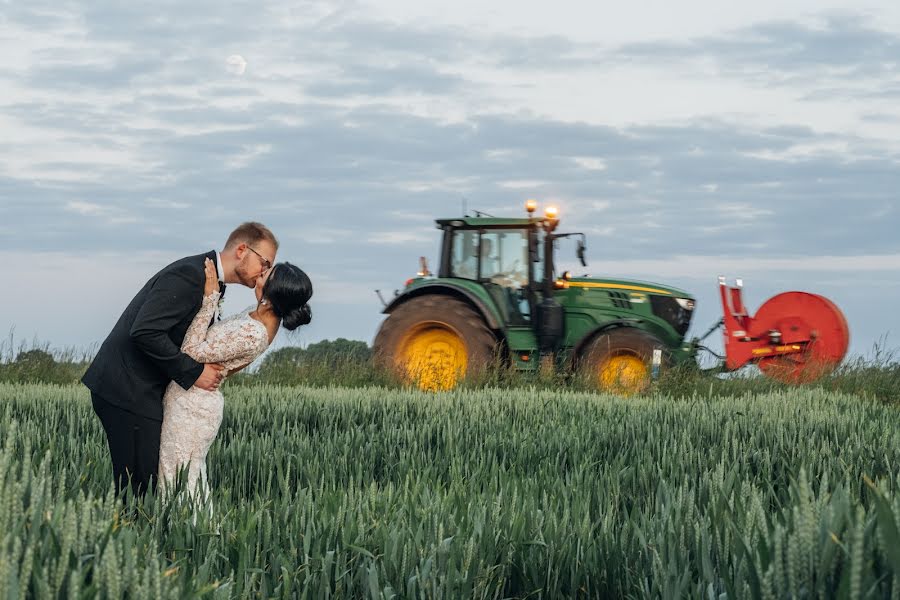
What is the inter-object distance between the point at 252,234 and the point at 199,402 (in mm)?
803

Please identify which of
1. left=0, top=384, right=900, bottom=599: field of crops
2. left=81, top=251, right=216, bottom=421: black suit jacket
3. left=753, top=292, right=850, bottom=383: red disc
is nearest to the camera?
left=0, top=384, right=900, bottom=599: field of crops

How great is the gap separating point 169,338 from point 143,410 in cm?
36

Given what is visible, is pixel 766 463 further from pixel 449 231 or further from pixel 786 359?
pixel 786 359

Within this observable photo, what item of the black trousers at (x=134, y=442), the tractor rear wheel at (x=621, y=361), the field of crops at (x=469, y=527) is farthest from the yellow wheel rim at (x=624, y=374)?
the black trousers at (x=134, y=442)

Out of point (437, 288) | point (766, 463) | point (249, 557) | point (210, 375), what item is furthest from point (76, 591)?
point (437, 288)

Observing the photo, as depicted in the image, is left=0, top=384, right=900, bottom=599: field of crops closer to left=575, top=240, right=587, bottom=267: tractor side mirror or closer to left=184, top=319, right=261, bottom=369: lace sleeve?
left=184, top=319, right=261, bottom=369: lace sleeve

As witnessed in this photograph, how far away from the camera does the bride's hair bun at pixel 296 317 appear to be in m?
4.42

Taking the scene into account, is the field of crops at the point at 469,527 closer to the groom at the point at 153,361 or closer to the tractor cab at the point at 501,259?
the groom at the point at 153,361

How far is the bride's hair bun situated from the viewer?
4422 millimetres

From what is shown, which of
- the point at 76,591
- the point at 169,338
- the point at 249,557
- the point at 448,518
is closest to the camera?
the point at 76,591

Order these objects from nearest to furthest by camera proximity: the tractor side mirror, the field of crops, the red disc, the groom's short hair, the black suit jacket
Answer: the field of crops < the black suit jacket < the groom's short hair < the tractor side mirror < the red disc

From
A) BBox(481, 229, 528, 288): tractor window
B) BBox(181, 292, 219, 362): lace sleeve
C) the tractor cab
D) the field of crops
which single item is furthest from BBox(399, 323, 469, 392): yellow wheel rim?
BBox(181, 292, 219, 362): lace sleeve

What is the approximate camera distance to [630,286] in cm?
1393

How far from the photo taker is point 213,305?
452 centimetres
